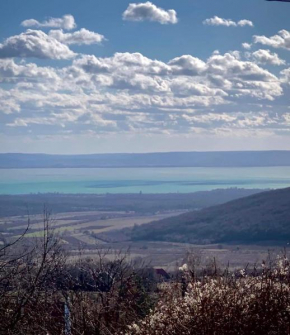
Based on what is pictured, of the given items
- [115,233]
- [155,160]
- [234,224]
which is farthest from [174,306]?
[155,160]

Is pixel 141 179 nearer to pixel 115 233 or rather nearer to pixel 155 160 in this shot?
pixel 155 160

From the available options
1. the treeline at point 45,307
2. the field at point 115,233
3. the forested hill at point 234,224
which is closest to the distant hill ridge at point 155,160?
the field at point 115,233

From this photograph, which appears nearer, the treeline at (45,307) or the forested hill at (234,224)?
the treeline at (45,307)

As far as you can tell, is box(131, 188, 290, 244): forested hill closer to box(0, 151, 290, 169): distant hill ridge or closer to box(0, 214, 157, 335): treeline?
box(0, 214, 157, 335): treeline

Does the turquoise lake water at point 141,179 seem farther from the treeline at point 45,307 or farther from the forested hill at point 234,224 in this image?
the treeline at point 45,307

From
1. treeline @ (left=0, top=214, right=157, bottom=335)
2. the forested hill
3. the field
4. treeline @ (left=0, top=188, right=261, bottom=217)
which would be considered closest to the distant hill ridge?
treeline @ (left=0, top=188, right=261, bottom=217)

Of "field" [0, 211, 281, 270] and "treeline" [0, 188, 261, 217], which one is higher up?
"treeline" [0, 188, 261, 217]

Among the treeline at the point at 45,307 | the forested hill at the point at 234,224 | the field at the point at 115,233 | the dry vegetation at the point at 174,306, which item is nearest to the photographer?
the dry vegetation at the point at 174,306
